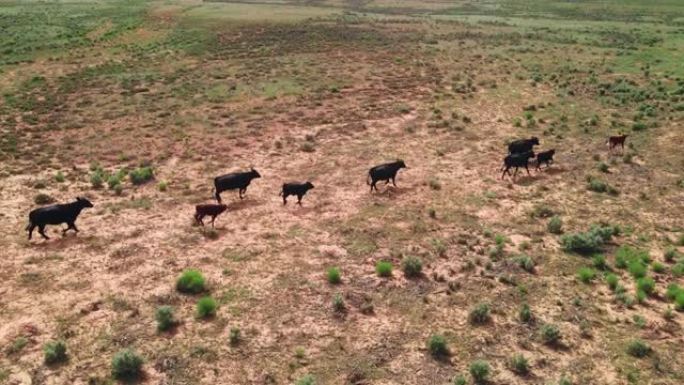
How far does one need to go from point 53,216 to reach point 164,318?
7098mm

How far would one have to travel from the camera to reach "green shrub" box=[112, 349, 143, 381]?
12688 mm

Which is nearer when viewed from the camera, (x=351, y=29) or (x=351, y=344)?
(x=351, y=344)

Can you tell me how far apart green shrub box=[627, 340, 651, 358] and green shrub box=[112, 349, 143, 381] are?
1179cm

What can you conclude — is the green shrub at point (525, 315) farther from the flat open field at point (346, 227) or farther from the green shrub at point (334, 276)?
the green shrub at point (334, 276)

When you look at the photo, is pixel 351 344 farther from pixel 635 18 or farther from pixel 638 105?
pixel 635 18

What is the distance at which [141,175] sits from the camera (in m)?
24.3

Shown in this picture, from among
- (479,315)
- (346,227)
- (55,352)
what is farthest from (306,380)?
(346,227)

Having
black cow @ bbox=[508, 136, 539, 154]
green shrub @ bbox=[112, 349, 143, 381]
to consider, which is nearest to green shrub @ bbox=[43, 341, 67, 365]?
green shrub @ bbox=[112, 349, 143, 381]

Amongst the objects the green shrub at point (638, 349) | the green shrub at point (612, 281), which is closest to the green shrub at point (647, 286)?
the green shrub at point (612, 281)

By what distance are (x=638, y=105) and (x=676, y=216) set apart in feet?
59.9

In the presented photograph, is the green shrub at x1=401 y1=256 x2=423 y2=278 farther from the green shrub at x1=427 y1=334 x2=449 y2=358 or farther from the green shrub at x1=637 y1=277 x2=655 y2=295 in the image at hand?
the green shrub at x1=637 y1=277 x2=655 y2=295

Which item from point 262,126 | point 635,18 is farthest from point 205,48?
point 635,18

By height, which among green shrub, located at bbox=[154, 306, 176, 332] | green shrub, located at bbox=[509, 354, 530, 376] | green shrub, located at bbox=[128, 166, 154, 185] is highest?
green shrub, located at bbox=[128, 166, 154, 185]

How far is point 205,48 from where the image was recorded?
2231 inches
